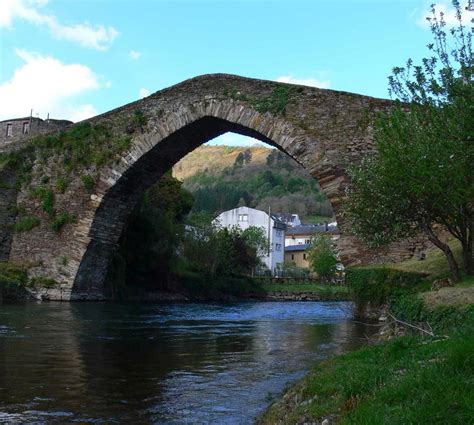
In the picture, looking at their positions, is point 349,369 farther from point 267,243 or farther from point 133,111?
point 267,243

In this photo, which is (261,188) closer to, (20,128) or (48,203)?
(20,128)

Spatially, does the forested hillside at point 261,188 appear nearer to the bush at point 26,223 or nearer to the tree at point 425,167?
the bush at point 26,223

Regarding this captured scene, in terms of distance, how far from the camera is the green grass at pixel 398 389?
3430 mm

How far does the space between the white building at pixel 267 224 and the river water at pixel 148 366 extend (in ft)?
176

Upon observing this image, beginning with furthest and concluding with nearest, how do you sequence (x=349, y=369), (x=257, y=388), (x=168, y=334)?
(x=168, y=334)
(x=257, y=388)
(x=349, y=369)

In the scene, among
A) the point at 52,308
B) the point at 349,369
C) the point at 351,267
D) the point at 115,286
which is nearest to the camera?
the point at 349,369

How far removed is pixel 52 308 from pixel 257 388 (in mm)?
12534

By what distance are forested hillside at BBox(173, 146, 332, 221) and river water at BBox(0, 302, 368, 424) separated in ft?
232

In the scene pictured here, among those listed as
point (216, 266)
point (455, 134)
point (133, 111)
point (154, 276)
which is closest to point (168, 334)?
point (455, 134)

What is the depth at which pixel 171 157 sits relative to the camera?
22.2m

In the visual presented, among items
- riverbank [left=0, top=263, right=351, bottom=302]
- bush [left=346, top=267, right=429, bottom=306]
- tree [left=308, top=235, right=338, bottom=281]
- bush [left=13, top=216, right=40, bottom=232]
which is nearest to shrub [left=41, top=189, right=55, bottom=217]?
bush [left=13, top=216, right=40, bottom=232]

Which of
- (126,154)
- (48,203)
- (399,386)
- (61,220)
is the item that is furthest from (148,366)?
(48,203)

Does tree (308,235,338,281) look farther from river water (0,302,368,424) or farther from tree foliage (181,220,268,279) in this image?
river water (0,302,368,424)

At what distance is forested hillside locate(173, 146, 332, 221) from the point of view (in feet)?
364
